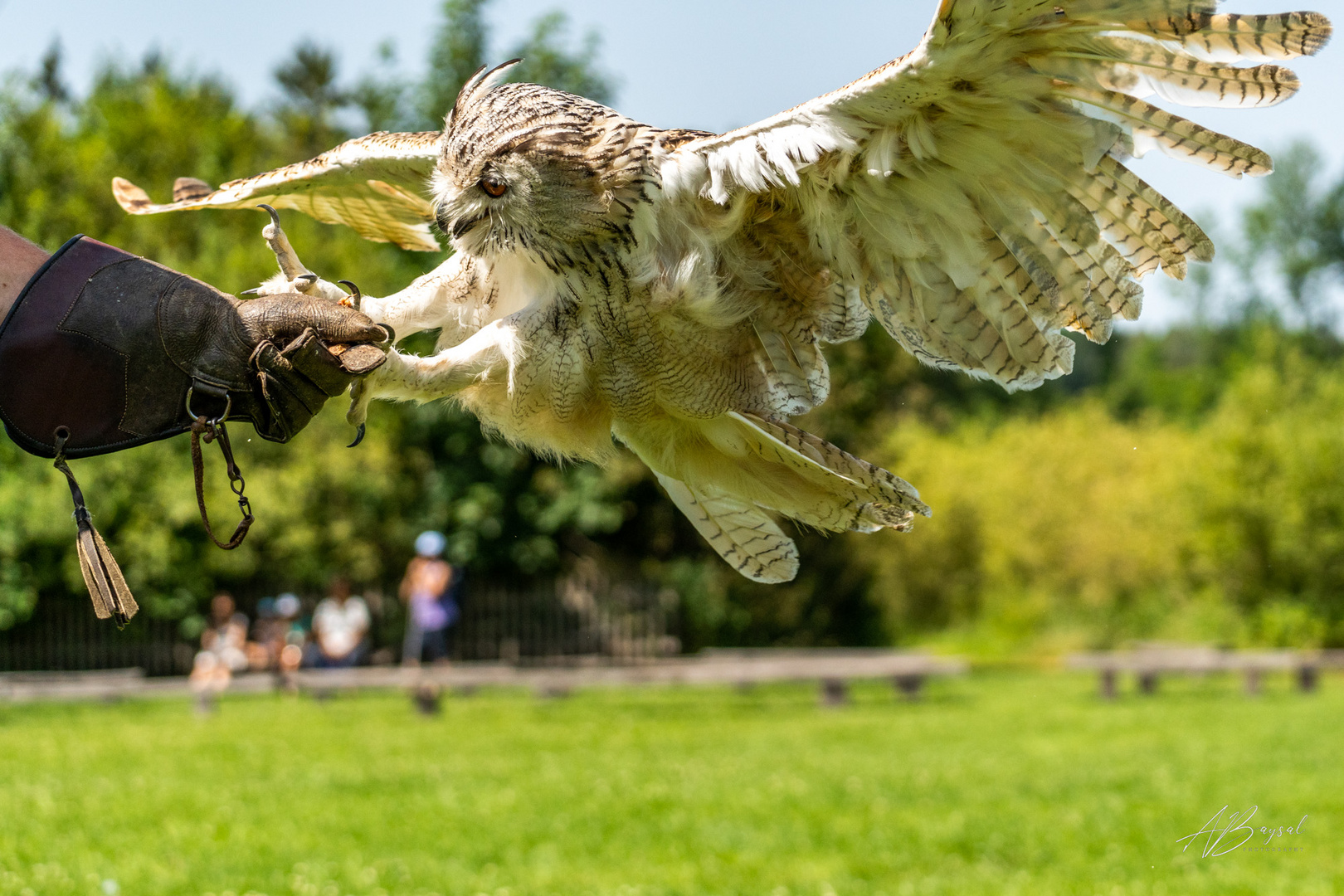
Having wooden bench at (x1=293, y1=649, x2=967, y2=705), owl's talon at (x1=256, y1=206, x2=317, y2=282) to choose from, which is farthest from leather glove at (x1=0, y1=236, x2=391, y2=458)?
wooden bench at (x1=293, y1=649, x2=967, y2=705)

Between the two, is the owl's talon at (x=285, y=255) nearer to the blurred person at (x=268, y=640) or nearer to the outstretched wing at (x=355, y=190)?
the outstretched wing at (x=355, y=190)

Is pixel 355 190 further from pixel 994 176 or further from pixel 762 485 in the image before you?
pixel 994 176

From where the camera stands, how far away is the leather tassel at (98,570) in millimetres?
2584

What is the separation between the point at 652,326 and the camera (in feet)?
10.9

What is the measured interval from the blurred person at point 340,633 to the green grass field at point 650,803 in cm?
280

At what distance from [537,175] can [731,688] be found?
1793 cm

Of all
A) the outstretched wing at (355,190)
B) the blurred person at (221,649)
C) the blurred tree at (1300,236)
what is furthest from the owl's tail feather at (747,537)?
the blurred tree at (1300,236)

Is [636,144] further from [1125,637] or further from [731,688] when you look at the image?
[1125,637]

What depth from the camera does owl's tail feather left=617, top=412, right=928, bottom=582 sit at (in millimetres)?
3662

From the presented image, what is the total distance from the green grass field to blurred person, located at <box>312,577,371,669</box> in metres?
2.80

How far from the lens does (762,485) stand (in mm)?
3861

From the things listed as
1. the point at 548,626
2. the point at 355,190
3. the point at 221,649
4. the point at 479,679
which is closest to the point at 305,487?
the point at 221,649

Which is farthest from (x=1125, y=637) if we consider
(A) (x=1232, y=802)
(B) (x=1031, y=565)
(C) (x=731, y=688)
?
(A) (x=1232, y=802)

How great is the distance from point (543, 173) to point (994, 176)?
42.9 inches
